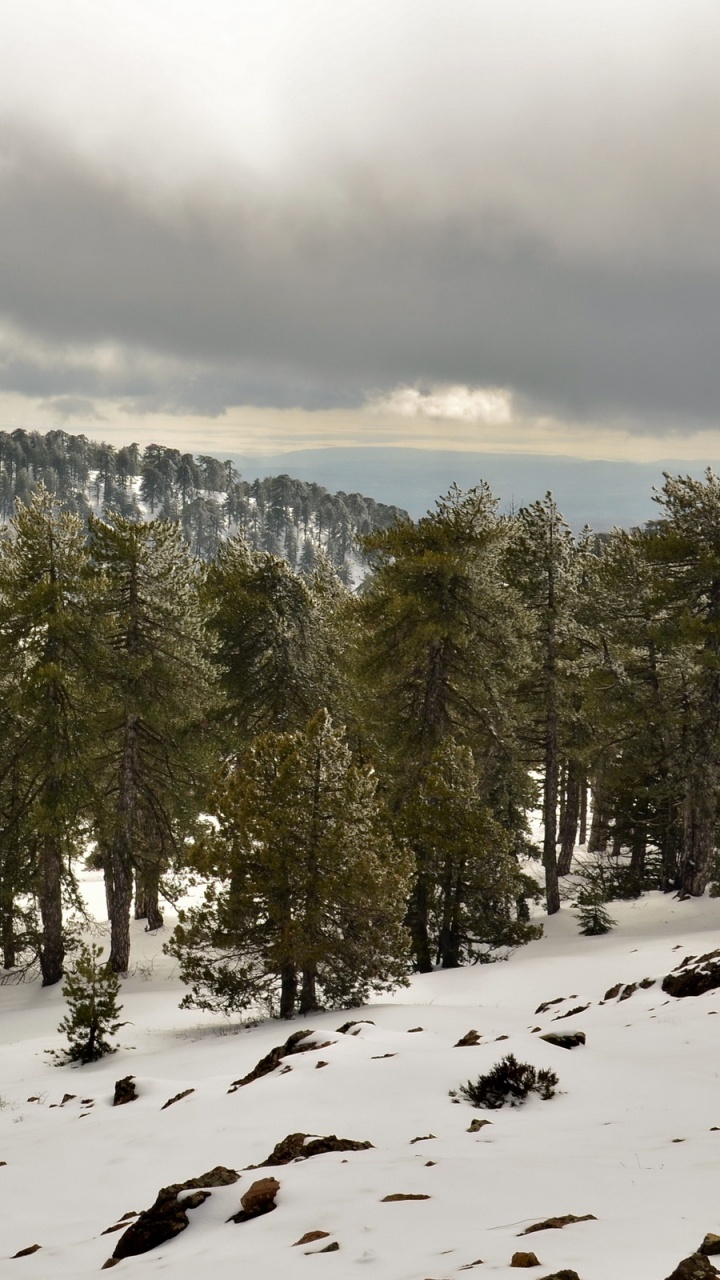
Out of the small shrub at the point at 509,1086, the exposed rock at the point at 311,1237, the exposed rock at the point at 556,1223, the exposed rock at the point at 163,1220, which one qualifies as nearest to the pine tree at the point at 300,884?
the small shrub at the point at 509,1086

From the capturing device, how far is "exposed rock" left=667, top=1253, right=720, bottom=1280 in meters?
3.62

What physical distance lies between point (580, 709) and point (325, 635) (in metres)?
8.80

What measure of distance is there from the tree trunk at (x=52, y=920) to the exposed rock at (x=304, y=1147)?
14414 millimetres

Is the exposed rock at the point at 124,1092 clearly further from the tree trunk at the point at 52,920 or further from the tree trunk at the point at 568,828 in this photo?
the tree trunk at the point at 568,828

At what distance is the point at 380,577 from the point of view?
20.6 metres

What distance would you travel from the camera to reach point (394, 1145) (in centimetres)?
675

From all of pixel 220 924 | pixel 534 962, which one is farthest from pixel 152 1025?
pixel 534 962

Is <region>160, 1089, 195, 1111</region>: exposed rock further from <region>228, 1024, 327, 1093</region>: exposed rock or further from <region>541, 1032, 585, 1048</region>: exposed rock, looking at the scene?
<region>541, 1032, 585, 1048</region>: exposed rock

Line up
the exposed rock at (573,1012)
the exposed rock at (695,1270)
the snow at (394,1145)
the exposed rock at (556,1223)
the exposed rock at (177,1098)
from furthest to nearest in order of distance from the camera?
the exposed rock at (573,1012) → the exposed rock at (177,1098) → the snow at (394,1145) → the exposed rock at (556,1223) → the exposed rock at (695,1270)

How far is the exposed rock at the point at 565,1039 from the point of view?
373 inches

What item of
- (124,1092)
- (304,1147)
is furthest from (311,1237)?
(124,1092)

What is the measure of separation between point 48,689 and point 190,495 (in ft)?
517

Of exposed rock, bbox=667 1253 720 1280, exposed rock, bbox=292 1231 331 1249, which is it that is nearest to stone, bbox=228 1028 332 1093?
exposed rock, bbox=292 1231 331 1249

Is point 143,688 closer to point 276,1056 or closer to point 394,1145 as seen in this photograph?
point 276,1056
